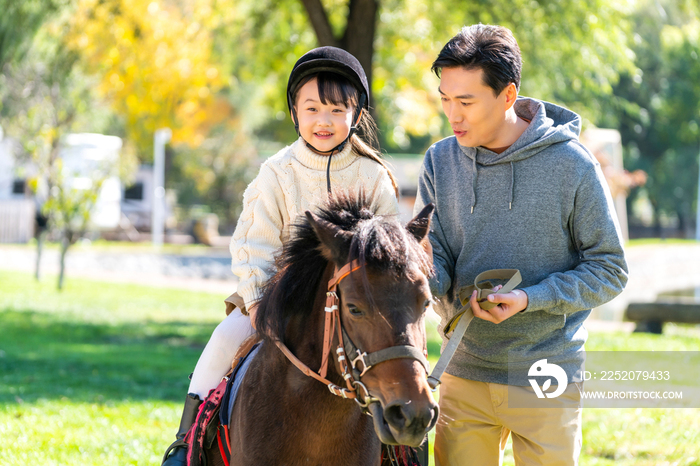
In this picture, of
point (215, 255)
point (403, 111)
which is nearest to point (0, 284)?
point (215, 255)

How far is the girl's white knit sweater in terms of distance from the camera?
2.93m

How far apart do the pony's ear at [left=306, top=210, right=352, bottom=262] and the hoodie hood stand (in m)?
0.86

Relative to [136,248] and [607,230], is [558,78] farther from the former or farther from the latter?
[136,248]

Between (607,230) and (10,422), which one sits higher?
(607,230)

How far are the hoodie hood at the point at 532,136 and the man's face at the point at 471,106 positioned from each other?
0.10 metres

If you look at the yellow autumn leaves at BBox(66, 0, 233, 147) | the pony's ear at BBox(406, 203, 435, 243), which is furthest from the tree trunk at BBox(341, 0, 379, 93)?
the pony's ear at BBox(406, 203, 435, 243)

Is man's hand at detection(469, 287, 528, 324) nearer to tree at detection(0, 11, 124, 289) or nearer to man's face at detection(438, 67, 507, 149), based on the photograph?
man's face at detection(438, 67, 507, 149)

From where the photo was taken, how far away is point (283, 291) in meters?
2.45

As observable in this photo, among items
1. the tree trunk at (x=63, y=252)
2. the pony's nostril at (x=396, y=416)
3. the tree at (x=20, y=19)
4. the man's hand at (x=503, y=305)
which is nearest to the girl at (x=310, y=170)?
the man's hand at (x=503, y=305)

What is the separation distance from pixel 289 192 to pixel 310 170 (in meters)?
0.14

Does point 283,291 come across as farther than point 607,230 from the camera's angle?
No

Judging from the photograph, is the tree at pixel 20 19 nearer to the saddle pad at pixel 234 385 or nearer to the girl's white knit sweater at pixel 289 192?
the girl's white knit sweater at pixel 289 192

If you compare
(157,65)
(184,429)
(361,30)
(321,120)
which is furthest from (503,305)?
(157,65)

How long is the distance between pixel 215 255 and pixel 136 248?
4.14 metres
